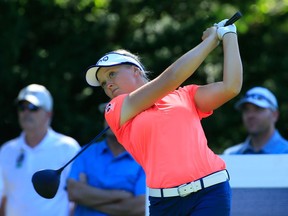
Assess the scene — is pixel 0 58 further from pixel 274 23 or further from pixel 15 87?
pixel 274 23

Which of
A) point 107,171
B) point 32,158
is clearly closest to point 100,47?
point 32,158

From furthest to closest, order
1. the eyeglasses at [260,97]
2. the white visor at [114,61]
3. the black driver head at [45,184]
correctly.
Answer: the eyeglasses at [260,97] → the black driver head at [45,184] → the white visor at [114,61]

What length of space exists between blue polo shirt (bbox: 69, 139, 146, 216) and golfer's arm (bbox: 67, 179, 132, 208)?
7cm

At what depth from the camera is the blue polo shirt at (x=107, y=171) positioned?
6453 mm

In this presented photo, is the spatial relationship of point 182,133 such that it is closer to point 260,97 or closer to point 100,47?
point 260,97

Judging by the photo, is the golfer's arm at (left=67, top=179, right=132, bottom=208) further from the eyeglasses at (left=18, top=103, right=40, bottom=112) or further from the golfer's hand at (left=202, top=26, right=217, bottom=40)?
the golfer's hand at (left=202, top=26, right=217, bottom=40)

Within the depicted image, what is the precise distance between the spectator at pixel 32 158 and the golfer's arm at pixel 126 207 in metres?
0.60

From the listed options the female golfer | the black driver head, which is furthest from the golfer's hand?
the black driver head

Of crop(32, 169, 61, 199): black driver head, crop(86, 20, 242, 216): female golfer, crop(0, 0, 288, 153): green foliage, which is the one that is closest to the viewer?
crop(86, 20, 242, 216): female golfer

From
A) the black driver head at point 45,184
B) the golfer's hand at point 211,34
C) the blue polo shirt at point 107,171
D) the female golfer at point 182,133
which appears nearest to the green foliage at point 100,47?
the blue polo shirt at point 107,171

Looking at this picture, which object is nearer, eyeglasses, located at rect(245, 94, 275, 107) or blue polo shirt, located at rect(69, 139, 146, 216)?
blue polo shirt, located at rect(69, 139, 146, 216)

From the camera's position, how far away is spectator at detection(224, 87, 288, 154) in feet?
22.7

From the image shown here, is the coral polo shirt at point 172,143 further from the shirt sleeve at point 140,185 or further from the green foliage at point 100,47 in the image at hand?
the green foliage at point 100,47

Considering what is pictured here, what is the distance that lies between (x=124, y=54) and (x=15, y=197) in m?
2.83
